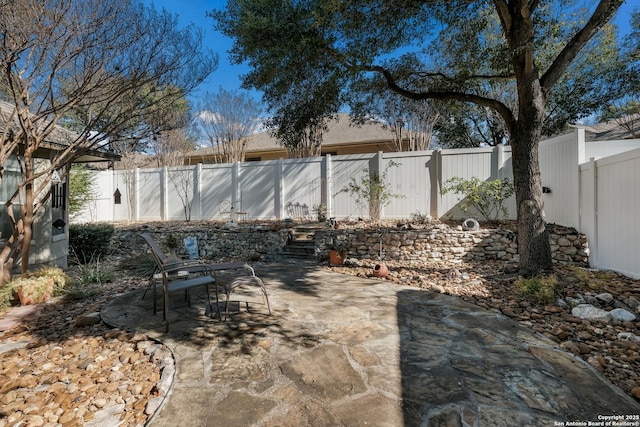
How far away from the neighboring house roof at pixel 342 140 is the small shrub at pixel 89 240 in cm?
756

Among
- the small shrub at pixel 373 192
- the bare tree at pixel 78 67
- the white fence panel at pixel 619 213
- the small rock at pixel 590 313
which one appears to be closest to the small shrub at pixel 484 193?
the small shrub at pixel 373 192

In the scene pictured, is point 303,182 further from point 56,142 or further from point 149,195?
point 149,195

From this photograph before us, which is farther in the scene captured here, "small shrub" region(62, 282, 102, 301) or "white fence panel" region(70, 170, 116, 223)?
"white fence panel" region(70, 170, 116, 223)

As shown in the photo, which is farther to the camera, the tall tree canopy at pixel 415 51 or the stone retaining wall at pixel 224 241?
the stone retaining wall at pixel 224 241

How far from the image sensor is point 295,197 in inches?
405

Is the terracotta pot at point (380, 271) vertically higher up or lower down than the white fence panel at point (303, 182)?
lower down

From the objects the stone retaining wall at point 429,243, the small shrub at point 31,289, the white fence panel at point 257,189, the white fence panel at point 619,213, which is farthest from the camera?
the white fence panel at point 257,189

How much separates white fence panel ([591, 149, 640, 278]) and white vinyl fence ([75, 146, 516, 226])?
9.14ft

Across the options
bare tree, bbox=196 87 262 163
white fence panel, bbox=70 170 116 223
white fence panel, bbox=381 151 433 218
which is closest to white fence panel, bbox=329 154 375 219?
white fence panel, bbox=381 151 433 218

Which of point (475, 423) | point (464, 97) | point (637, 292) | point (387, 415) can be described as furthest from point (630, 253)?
point (387, 415)

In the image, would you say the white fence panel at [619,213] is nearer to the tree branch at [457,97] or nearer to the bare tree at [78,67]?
the tree branch at [457,97]

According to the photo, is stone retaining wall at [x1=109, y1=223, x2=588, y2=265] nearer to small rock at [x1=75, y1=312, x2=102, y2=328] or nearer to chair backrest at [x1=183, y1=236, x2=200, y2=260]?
chair backrest at [x1=183, y1=236, x2=200, y2=260]

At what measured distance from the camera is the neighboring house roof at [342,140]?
1474 cm

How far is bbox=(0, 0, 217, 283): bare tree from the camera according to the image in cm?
422
